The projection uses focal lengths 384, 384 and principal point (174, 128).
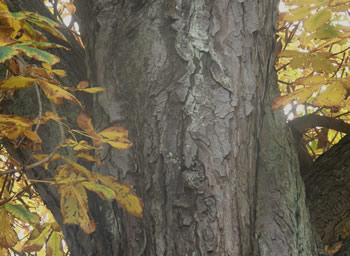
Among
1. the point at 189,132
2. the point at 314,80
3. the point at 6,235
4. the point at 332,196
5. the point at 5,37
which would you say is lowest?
the point at 332,196

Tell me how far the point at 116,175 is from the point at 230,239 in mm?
390

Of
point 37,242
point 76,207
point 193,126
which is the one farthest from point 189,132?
point 37,242

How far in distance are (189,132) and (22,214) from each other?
1.62 feet

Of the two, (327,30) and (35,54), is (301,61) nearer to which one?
(327,30)

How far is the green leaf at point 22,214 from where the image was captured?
→ 832mm

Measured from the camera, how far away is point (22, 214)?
0.85 metres

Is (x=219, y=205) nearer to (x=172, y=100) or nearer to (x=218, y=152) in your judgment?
(x=218, y=152)

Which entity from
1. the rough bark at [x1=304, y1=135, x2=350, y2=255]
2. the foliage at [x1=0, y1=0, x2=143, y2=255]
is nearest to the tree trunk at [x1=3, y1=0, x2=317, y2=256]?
the foliage at [x1=0, y1=0, x2=143, y2=255]

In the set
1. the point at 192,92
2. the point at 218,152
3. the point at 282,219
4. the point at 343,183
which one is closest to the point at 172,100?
the point at 192,92

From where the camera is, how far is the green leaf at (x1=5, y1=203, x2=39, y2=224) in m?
0.83

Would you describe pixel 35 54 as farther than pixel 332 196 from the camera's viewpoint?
No

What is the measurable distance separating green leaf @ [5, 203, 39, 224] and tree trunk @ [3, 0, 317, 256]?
0.35m

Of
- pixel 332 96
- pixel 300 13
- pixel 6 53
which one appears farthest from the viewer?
pixel 300 13

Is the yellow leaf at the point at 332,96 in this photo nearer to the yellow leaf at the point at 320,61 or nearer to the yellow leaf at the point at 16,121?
the yellow leaf at the point at 320,61
